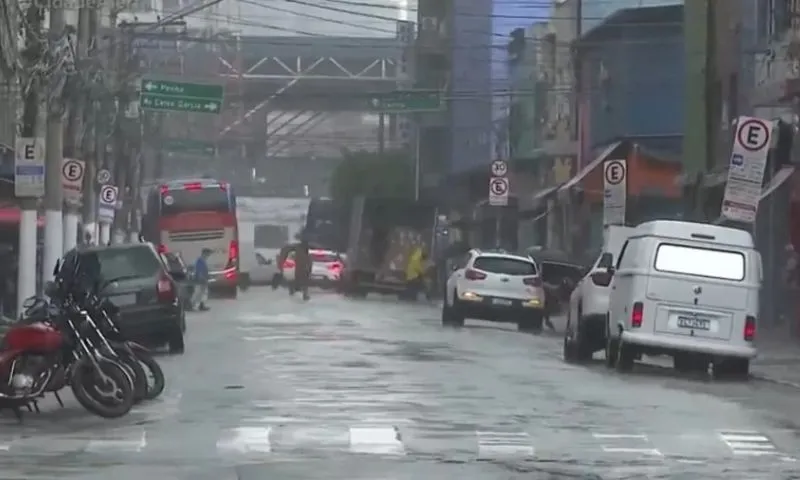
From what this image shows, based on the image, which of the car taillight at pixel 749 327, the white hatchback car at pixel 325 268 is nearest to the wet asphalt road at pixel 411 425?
the car taillight at pixel 749 327

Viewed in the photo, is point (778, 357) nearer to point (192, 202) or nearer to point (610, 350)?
point (610, 350)

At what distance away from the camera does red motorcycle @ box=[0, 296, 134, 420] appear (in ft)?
64.1

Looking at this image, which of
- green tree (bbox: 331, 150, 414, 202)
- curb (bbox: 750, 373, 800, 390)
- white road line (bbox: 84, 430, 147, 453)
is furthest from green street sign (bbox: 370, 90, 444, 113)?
green tree (bbox: 331, 150, 414, 202)

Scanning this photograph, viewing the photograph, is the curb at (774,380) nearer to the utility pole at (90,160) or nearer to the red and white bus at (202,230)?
the utility pole at (90,160)

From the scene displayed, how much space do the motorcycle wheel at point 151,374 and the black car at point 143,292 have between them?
8.51m

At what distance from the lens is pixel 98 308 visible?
66.8 ft

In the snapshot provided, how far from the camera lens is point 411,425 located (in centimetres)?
1884

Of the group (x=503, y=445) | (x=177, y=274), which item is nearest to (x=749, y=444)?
(x=503, y=445)

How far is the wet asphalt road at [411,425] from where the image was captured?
15.5 meters

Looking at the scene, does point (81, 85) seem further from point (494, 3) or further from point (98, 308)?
point (494, 3)

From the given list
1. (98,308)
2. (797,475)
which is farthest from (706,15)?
(797,475)

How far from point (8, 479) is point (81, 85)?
29428 millimetres

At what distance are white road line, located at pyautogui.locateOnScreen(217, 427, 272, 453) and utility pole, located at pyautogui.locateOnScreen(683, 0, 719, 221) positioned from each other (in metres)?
32.6

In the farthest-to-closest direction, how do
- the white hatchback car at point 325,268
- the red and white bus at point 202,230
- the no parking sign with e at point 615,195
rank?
the white hatchback car at point 325,268, the red and white bus at point 202,230, the no parking sign with e at point 615,195
